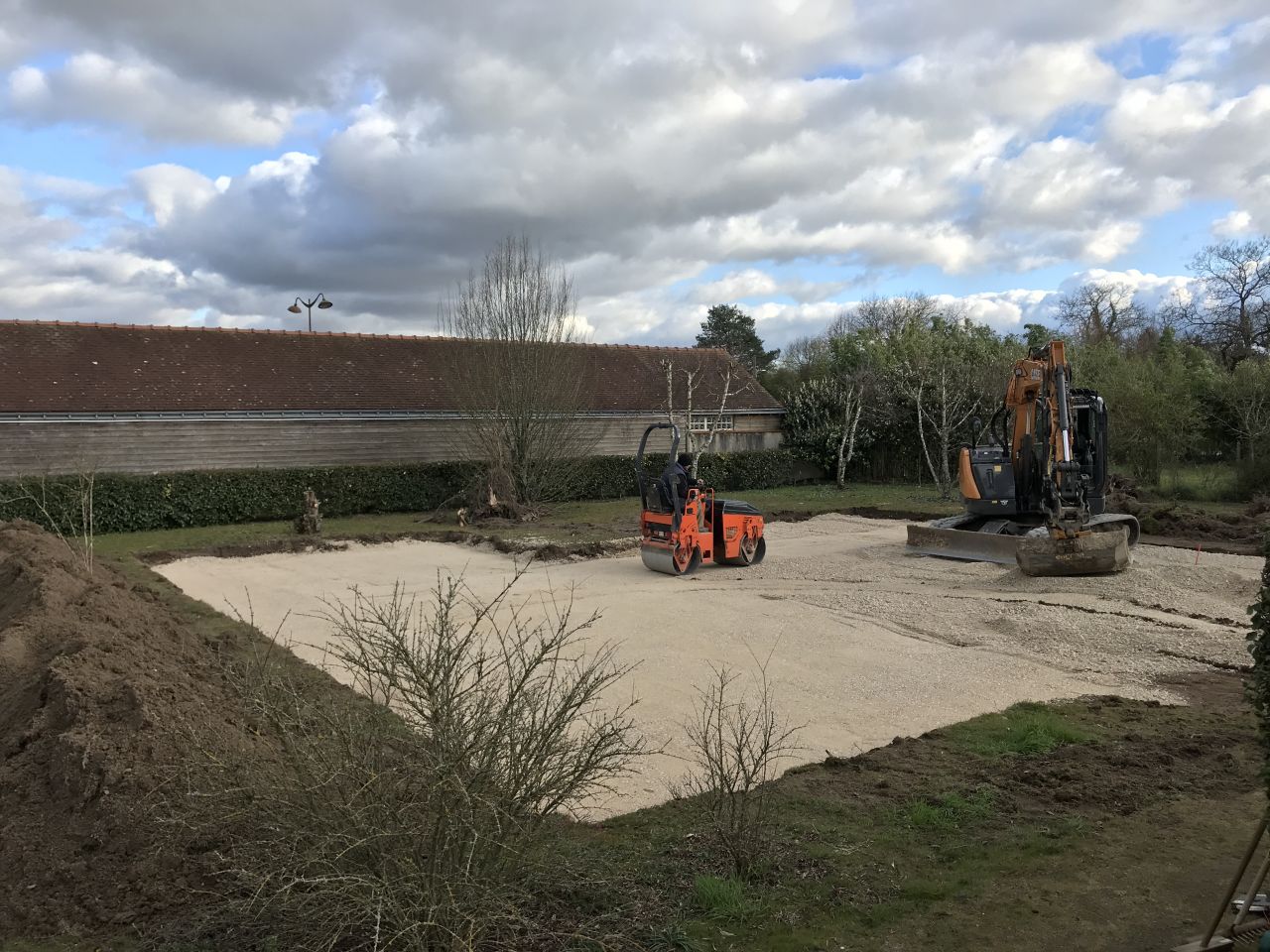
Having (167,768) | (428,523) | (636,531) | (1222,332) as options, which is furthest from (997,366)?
(167,768)

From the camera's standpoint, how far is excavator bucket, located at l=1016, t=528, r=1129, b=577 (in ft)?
40.7

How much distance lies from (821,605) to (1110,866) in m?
6.95

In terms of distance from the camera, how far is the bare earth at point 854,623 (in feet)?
25.0

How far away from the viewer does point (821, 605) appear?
1143 centimetres

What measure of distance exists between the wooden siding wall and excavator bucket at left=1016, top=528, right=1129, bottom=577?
45.8 ft

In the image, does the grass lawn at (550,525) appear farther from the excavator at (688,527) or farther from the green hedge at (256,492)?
the excavator at (688,527)

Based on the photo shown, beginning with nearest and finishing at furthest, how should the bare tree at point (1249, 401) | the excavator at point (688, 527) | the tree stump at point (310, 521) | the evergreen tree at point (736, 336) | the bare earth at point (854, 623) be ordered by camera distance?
1. the bare earth at point (854, 623)
2. the excavator at point (688, 527)
3. the tree stump at point (310, 521)
4. the bare tree at point (1249, 401)
5. the evergreen tree at point (736, 336)

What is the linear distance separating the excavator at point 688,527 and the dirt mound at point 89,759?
6783 millimetres

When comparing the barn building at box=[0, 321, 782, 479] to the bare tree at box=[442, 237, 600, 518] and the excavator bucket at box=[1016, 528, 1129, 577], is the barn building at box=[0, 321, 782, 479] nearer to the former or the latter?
the bare tree at box=[442, 237, 600, 518]

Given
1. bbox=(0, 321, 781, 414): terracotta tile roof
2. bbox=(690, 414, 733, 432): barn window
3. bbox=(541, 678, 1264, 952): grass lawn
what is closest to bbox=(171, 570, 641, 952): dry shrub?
bbox=(541, 678, 1264, 952): grass lawn

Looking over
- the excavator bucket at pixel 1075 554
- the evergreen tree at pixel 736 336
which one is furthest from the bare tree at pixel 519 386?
the evergreen tree at pixel 736 336

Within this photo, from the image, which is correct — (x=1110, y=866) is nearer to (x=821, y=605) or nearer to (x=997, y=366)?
(x=821, y=605)

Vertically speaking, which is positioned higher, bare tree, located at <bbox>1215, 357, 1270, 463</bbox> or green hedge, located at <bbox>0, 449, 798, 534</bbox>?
bare tree, located at <bbox>1215, 357, 1270, 463</bbox>

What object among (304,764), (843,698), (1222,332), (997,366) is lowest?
(843,698)
